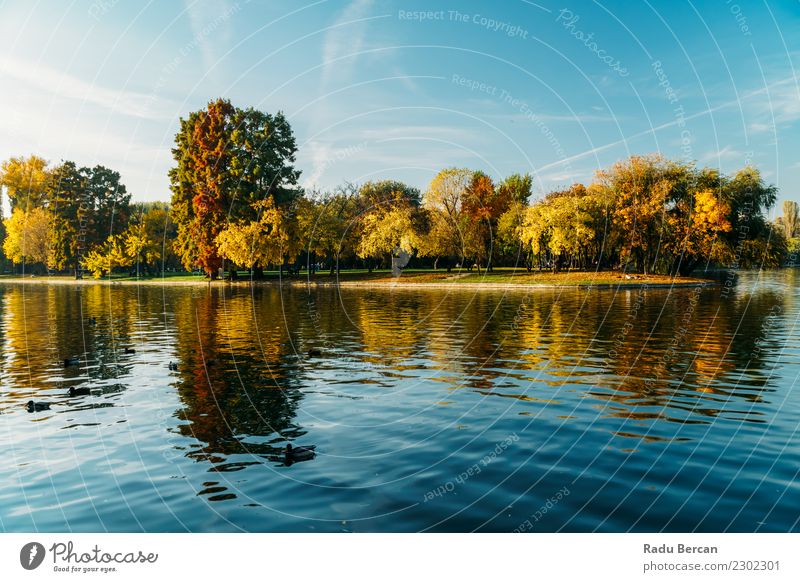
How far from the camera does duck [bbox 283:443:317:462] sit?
46.4 feet

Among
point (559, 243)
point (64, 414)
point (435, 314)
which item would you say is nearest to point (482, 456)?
point (64, 414)

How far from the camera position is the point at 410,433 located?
16.5 meters

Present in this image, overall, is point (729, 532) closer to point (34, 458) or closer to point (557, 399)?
point (557, 399)

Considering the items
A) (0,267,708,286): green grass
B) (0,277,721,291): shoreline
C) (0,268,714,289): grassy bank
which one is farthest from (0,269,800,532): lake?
(0,267,708,286): green grass

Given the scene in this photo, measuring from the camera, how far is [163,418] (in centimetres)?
1834

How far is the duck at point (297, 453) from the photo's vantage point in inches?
556

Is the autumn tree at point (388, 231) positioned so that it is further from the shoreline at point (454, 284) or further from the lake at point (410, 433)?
the lake at point (410, 433)

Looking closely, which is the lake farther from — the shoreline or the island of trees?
the island of trees

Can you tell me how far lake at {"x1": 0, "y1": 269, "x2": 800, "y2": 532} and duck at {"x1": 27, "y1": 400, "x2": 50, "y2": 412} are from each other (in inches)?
17.6
